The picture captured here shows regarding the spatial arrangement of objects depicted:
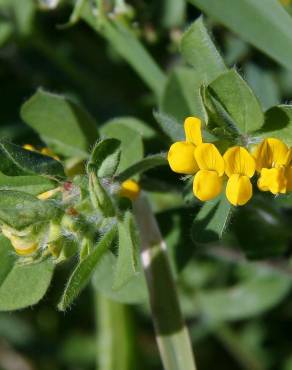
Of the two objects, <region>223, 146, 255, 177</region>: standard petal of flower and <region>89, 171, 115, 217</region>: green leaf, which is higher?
<region>89, 171, 115, 217</region>: green leaf

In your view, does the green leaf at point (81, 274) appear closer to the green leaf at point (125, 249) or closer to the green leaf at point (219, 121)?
the green leaf at point (125, 249)

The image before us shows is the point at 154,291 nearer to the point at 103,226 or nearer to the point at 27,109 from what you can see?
the point at 103,226

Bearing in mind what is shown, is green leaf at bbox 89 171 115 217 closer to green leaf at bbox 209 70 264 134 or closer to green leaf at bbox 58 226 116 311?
green leaf at bbox 58 226 116 311

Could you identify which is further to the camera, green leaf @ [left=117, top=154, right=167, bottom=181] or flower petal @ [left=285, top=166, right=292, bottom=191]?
green leaf @ [left=117, top=154, right=167, bottom=181]

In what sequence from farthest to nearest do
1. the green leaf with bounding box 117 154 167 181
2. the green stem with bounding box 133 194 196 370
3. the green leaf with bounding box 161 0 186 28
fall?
the green leaf with bounding box 161 0 186 28 → the green stem with bounding box 133 194 196 370 → the green leaf with bounding box 117 154 167 181

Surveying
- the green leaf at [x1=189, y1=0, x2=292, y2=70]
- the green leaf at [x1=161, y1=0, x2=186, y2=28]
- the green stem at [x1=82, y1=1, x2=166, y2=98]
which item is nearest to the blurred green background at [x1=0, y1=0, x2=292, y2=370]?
the green leaf at [x1=161, y1=0, x2=186, y2=28]

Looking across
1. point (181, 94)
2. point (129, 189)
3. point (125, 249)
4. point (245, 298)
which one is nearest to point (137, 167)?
point (129, 189)

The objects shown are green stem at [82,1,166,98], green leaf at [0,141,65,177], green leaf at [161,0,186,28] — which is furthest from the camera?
green leaf at [161,0,186,28]

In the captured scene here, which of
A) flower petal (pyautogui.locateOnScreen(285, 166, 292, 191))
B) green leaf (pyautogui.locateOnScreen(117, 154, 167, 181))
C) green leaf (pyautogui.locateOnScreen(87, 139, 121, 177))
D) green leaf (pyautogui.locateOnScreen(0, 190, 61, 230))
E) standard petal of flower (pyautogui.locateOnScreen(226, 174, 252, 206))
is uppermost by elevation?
green leaf (pyautogui.locateOnScreen(0, 190, 61, 230))
